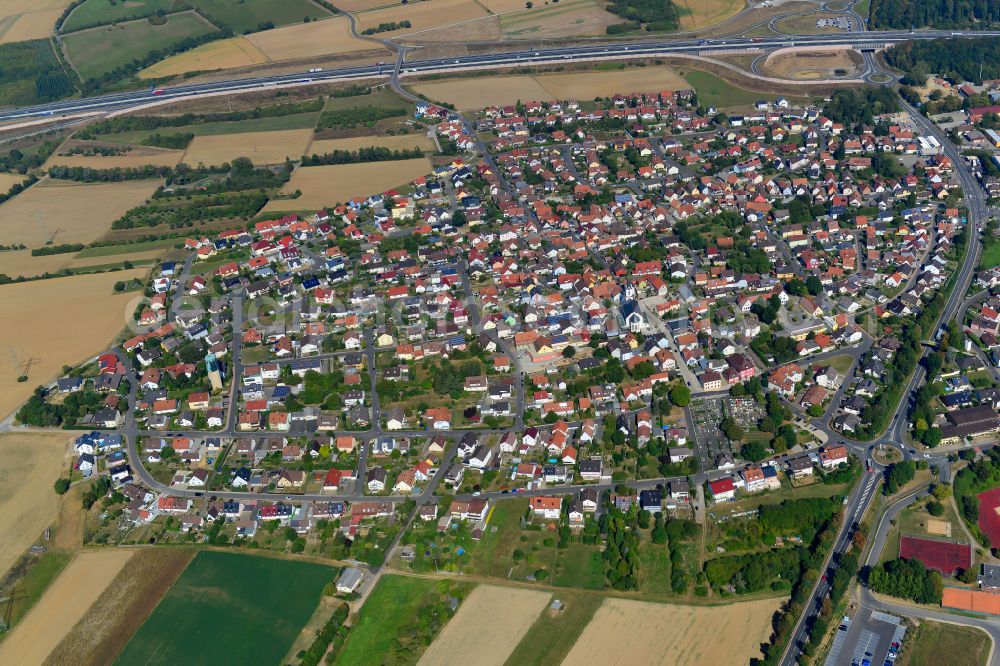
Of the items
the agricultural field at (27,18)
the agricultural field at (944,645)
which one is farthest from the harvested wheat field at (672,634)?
the agricultural field at (27,18)

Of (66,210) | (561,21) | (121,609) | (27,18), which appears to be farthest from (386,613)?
(27,18)

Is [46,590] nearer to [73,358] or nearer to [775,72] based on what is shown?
[73,358]

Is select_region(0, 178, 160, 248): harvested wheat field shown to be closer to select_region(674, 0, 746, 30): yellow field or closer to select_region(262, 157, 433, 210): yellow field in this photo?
select_region(262, 157, 433, 210): yellow field

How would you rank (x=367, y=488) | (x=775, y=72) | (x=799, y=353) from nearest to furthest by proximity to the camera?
(x=367, y=488), (x=799, y=353), (x=775, y=72)

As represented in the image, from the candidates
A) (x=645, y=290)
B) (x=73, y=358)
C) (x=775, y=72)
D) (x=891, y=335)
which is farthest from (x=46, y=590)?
(x=775, y=72)

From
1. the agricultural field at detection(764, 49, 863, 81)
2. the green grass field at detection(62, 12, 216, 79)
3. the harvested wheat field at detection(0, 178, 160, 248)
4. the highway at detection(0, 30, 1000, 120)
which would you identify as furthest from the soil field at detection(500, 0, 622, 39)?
the harvested wheat field at detection(0, 178, 160, 248)

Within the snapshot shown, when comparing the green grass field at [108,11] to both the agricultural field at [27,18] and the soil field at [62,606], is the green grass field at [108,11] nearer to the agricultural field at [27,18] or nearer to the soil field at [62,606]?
the agricultural field at [27,18]
